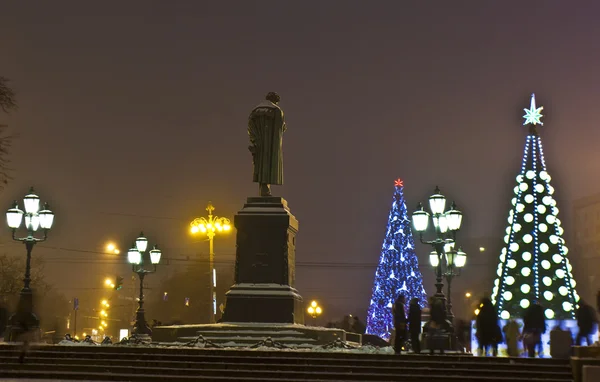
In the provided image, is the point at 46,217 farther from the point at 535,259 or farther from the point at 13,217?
the point at 535,259

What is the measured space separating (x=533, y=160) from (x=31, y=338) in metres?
30.7

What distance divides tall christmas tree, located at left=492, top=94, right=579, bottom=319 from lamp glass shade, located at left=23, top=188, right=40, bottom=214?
25132mm

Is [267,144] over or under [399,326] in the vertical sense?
over

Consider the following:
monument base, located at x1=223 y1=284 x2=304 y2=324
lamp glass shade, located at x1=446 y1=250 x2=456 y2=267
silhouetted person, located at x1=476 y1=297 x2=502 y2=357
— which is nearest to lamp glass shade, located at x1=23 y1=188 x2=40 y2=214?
monument base, located at x1=223 y1=284 x2=304 y2=324

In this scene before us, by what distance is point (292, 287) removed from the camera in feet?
94.2

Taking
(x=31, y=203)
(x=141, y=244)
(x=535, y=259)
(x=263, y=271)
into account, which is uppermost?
(x=535, y=259)

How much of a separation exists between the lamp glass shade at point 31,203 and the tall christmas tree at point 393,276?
34665mm

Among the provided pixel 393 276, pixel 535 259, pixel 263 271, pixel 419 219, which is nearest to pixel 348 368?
pixel 263 271

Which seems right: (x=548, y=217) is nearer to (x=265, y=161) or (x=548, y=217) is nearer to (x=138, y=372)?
(x=265, y=161)

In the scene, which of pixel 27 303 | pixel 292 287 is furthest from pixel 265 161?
pixel 27 303

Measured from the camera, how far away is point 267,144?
99.2 feet

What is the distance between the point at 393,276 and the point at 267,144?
3426cm

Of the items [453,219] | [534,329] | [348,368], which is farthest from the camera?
[453,219]

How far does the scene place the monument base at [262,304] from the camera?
27609mm
